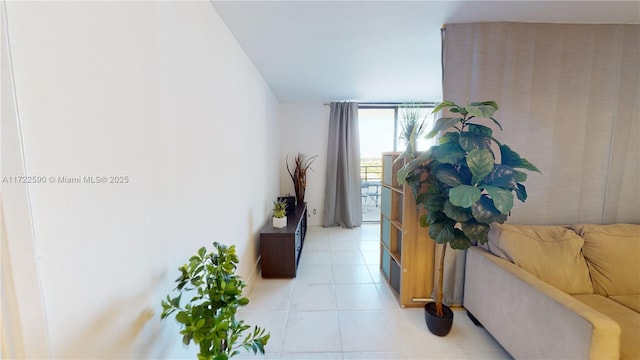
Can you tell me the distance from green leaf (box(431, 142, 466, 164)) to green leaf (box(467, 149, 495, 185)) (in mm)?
88

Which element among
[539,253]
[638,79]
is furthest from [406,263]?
[638,79]

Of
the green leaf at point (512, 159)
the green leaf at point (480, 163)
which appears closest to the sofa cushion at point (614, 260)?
the green leaf at point (512, 159)

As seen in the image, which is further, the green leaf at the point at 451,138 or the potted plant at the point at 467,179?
the green leaf at the point at 451,138

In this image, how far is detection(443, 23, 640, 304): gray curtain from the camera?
1.94m

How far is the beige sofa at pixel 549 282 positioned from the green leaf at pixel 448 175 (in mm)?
603

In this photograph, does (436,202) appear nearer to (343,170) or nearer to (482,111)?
(482,111)

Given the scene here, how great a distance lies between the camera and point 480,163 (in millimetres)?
1416

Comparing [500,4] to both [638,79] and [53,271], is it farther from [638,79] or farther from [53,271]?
[53,271]

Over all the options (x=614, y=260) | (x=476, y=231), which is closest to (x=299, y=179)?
(x=476, y=231)

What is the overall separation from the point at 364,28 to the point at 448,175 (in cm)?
139

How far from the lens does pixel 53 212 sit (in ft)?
2.22

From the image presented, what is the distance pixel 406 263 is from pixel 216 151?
6.04ft

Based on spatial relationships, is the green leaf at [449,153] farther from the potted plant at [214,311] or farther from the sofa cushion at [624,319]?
the potted plant at [214,311]

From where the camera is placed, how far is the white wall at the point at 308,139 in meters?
4.67
